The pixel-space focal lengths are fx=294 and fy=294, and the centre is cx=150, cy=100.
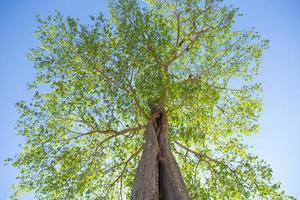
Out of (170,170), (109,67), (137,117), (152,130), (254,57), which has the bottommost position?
(170,170)

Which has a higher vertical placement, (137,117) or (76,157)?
(137,117)

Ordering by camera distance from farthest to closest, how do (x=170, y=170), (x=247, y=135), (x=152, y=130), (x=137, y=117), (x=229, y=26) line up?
1. (x=229, y=26)
2. (x=247, y=135)
3. (x=137, y=117)
4. (x=152, y=130)
5. (x=170, y=170)

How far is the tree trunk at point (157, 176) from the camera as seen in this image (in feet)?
26.3

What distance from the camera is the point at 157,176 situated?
9055 mm

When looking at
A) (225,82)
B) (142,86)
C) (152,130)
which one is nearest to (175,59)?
(225,82)

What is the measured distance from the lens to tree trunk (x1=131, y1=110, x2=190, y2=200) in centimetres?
801

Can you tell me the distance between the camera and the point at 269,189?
12602 millimetres

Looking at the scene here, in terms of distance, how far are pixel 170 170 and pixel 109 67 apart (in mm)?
6295

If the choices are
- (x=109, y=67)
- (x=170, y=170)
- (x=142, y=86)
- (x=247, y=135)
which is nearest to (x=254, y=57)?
(x=247, y=135)

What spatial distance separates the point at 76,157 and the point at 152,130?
377 cm

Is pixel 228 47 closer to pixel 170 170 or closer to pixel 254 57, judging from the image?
pixel 254 57

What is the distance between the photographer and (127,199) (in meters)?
13.9

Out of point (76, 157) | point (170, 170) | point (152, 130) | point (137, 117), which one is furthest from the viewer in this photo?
point (137, 117)

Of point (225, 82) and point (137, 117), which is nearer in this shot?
point (137, 117)
